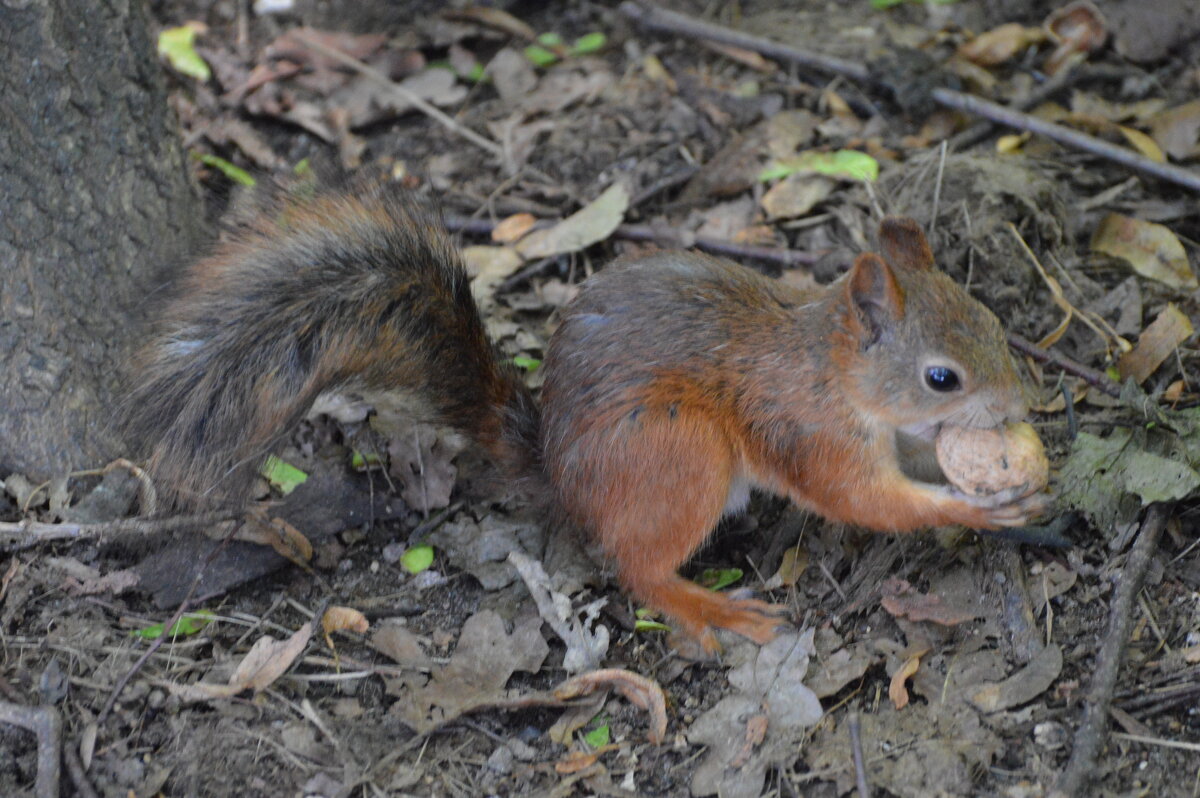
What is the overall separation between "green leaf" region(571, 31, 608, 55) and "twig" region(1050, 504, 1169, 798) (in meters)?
2.92

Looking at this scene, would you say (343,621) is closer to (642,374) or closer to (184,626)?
(184,626)

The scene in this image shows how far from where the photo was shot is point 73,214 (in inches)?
112

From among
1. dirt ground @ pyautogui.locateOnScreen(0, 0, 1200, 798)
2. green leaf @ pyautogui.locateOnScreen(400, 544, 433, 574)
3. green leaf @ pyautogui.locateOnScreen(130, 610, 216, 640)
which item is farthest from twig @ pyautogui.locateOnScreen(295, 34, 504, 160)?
green leaf @ pyautogui.locateOnScreen(130, 610, 216, 640)

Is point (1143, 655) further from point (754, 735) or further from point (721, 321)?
point (721, 321)

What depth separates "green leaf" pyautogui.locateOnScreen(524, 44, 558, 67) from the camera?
4.65 m

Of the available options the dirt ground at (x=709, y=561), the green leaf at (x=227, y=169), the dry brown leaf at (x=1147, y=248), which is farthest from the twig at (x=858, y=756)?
the green leaf at (x=227, y=169)

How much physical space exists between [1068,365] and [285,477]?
212cm

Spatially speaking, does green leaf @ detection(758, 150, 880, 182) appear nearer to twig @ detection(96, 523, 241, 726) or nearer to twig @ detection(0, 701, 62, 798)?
twig @ detection(96, 523, 241, 726)

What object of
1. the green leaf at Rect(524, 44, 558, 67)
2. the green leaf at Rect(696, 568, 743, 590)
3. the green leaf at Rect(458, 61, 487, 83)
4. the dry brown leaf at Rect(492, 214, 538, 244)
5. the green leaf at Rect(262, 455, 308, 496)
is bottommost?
the green leaf at Rect(696, 568, 743, 590)

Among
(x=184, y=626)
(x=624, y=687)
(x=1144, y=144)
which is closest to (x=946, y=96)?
(x=1144, y=144)

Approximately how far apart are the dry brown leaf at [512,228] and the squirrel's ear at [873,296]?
5.06 ft

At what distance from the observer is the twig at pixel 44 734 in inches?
87.7

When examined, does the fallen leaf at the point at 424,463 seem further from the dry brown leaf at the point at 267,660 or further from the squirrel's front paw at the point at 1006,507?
the squirrel's front paw at the point at 1006,507

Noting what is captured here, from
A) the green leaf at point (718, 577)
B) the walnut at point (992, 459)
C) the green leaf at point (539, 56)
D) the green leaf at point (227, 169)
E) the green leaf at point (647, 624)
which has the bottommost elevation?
the green leaf at point (718, 577)
